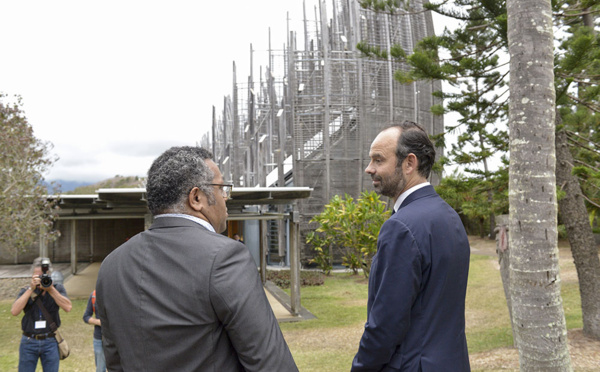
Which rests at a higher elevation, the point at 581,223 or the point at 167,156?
the point at 167,156

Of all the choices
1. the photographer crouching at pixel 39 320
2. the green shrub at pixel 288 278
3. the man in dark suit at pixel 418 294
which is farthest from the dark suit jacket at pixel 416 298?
the green shrub at pixel 288 278

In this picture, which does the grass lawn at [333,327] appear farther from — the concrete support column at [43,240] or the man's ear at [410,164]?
the man's ear at [410,164]

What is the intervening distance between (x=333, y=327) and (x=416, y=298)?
8.89 metres

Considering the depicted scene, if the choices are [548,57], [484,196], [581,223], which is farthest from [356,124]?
[548,57]

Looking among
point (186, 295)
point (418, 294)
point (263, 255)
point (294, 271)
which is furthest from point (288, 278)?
point (186, 295)

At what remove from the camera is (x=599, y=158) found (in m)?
9.81

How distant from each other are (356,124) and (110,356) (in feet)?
63.0

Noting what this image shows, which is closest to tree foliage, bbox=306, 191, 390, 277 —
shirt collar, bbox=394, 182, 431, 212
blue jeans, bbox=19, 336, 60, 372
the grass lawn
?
the grass lawn

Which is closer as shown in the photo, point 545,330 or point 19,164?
point 545,330

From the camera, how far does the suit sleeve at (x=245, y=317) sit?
1.52m

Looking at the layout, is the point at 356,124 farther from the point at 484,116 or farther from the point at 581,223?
the point at 581,223

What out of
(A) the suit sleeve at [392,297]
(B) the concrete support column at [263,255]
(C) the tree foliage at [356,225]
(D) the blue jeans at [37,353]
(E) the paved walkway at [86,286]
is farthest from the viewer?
(C) the tree foliage at [356,225]

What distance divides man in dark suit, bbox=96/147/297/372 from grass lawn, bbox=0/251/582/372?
20.1 feet

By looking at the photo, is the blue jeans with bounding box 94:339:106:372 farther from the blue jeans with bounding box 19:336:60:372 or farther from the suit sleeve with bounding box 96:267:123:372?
the suit sleeve with bounding box 96:267:123:372
